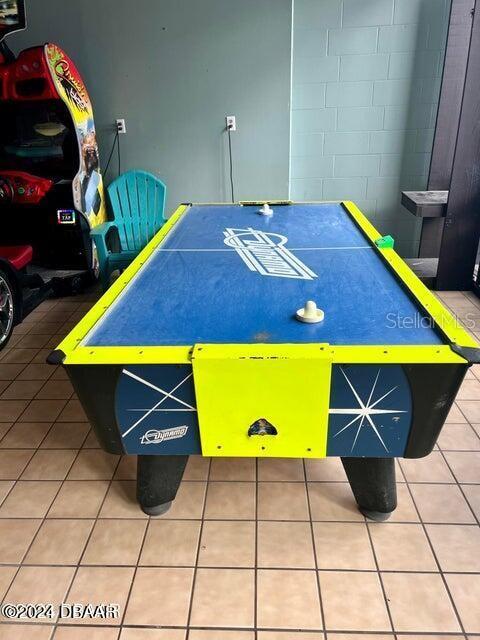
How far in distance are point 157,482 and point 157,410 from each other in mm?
529

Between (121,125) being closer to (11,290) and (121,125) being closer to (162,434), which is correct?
(11,290)

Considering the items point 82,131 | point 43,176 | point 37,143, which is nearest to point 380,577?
point 82,131

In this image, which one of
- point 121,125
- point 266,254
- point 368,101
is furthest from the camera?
point 121,125

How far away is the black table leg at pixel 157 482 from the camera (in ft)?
6.24

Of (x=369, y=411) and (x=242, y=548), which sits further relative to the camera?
(x=242, y=548)

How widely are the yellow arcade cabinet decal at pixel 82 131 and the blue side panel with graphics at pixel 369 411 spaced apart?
3.03m

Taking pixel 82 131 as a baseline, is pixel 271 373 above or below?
below

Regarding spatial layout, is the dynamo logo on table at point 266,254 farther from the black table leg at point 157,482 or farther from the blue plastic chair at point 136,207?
the blue plastic chair at point 136,207

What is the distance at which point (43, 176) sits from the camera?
13.0 feet

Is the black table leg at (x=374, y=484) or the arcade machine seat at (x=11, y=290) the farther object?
the arcade machine seat at (x=11, y=290)

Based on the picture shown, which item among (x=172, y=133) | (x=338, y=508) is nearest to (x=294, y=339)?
(x=338, y=508)

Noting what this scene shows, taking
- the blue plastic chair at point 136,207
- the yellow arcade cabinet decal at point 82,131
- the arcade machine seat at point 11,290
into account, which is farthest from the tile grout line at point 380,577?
the yellow arcade cabinet decal at point 82,131

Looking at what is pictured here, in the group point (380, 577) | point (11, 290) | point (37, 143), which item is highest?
point (37, 143)

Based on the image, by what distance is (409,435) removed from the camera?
60.0 inches
